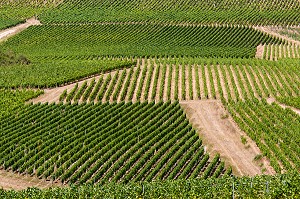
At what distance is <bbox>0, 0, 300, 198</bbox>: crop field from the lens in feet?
144

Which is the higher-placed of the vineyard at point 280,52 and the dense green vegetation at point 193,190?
the vineyard at point 280,52

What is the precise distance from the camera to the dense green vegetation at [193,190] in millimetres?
36812

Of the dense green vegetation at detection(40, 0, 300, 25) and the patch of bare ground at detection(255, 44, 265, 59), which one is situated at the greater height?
the dense green vegetation at detection(40, 0, 300, 25)

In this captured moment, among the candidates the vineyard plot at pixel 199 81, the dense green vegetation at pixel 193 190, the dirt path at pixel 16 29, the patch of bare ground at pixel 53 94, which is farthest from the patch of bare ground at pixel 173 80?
the dirt path at pixel 16 29

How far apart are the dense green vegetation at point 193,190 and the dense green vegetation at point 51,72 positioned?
32383mm

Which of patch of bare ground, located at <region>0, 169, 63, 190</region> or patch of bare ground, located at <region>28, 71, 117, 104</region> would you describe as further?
patch of bare ground, located at <region>28, 71, 117, 104</region>

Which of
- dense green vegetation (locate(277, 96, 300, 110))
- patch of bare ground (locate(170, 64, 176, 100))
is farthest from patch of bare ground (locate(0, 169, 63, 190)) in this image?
dense green vegetation (locate(277, 96, 300, 110))

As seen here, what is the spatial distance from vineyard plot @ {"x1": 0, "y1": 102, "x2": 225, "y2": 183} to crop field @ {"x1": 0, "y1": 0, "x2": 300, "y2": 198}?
13 centimetres

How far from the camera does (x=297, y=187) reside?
37000mm

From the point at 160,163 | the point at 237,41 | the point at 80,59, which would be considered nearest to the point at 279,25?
the point at 237,41

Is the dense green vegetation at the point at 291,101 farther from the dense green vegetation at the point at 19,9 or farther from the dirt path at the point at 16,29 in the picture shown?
the dense green vegetation at the point at 19,9

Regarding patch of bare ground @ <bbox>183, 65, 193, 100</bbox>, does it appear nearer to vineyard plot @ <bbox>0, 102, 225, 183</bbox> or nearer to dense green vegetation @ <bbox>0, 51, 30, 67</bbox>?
vineyard plot @ <bbox>0, 102, 225, 183</bbox>

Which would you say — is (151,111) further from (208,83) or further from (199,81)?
(199,81)

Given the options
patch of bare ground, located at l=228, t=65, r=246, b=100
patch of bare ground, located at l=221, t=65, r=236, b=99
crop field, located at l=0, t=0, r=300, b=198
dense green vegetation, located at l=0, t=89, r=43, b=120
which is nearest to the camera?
crop field, located at l=0, t=0, r=300, b=198
